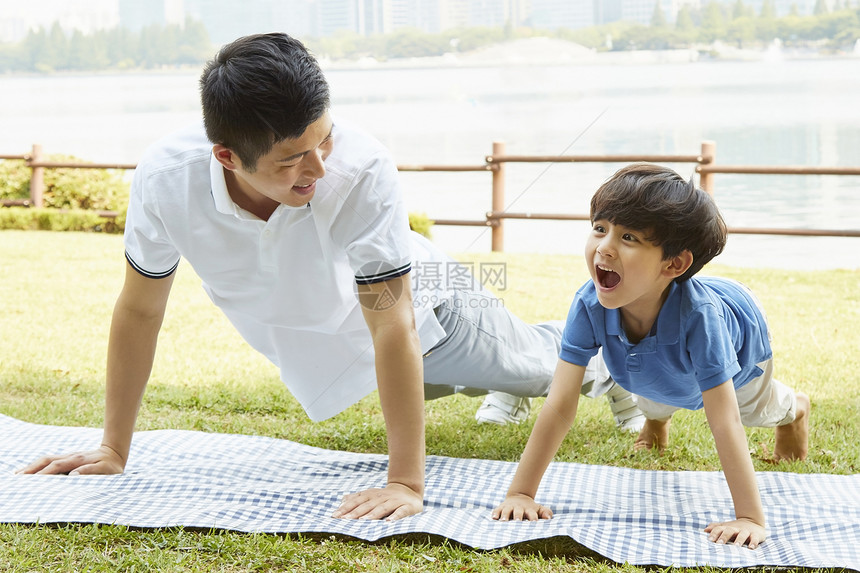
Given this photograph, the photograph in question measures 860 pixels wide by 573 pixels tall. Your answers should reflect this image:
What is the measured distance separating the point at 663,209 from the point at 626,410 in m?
1.23

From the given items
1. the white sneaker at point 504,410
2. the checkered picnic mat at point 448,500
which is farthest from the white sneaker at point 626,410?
the checkered picnic mat at point 448,500

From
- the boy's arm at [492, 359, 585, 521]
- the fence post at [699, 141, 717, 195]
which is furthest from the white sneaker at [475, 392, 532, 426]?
the fence post at [699, 141, 717, 195]

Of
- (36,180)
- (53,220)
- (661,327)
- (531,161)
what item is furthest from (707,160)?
(36,180)

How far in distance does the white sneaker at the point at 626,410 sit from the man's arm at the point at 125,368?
1587mm

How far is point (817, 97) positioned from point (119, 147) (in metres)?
32.6

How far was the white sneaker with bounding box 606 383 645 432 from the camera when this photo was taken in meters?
3.10

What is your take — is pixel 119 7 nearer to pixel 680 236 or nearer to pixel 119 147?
pixel 119 147

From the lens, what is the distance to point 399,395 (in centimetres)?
215

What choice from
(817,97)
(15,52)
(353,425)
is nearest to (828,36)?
(817,97)

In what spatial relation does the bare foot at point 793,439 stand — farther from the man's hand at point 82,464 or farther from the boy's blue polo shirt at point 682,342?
the man's hand at point 82,464

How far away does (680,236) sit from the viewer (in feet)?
6.94

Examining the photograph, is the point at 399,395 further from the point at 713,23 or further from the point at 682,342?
the point at 713,23

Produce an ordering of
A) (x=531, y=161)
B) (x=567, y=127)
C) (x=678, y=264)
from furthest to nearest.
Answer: (x=567, y=127), (x=531, y=161), (x=678, y=264)

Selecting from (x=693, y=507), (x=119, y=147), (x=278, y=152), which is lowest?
(x=119, y=147)
